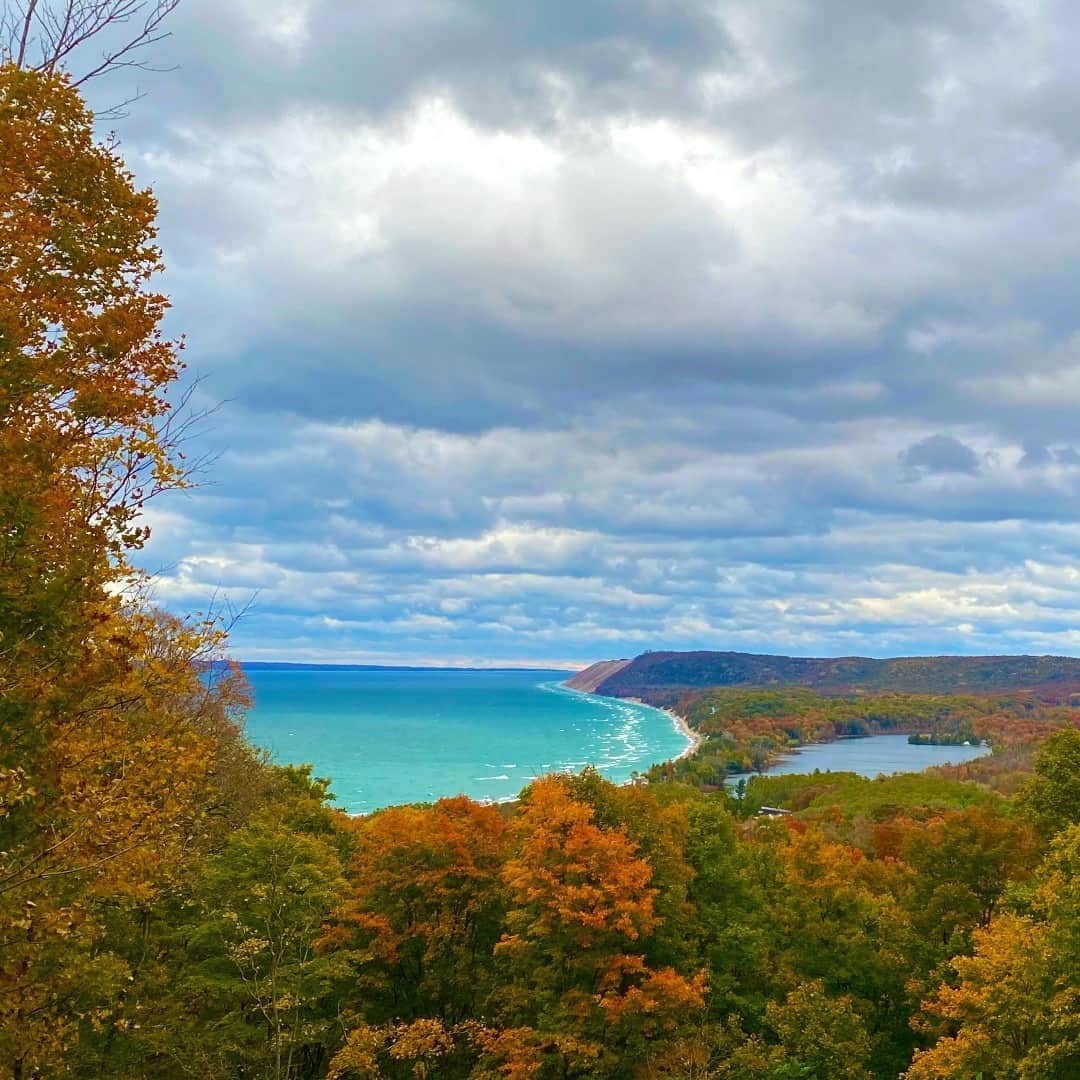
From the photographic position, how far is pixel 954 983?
95.9 feet

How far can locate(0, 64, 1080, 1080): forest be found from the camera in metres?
9.03

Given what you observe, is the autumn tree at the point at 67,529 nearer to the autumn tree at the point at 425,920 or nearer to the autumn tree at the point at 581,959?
the autumn tree at the point at 581,959

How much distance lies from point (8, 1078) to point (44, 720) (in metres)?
6.00

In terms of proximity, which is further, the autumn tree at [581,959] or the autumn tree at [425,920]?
the autumn tree at [425,920]

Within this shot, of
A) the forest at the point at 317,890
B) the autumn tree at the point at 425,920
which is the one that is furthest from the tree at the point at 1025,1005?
the autumn tree at the point at 425,920

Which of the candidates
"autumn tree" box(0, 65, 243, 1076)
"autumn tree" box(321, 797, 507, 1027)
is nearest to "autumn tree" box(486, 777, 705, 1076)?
"autumn tree" box(321, 797, 507, 1027)

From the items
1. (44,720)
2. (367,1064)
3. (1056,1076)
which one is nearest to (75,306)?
(44,720)

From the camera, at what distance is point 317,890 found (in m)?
22.8

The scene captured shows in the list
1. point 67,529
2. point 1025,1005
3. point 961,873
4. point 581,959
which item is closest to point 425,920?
point 581,959

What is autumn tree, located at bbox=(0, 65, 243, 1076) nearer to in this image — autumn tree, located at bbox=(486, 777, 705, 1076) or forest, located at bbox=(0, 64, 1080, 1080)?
forest, located at bbox=(0, 64, 1080, 1080)

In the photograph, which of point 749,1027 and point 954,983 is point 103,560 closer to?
point 749,1027

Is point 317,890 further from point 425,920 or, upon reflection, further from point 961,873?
point 961,873

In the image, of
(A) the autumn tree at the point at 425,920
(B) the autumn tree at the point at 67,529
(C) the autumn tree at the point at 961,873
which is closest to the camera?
(B) the autumn tree at the point at 67,529

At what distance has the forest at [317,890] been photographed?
903 cm
